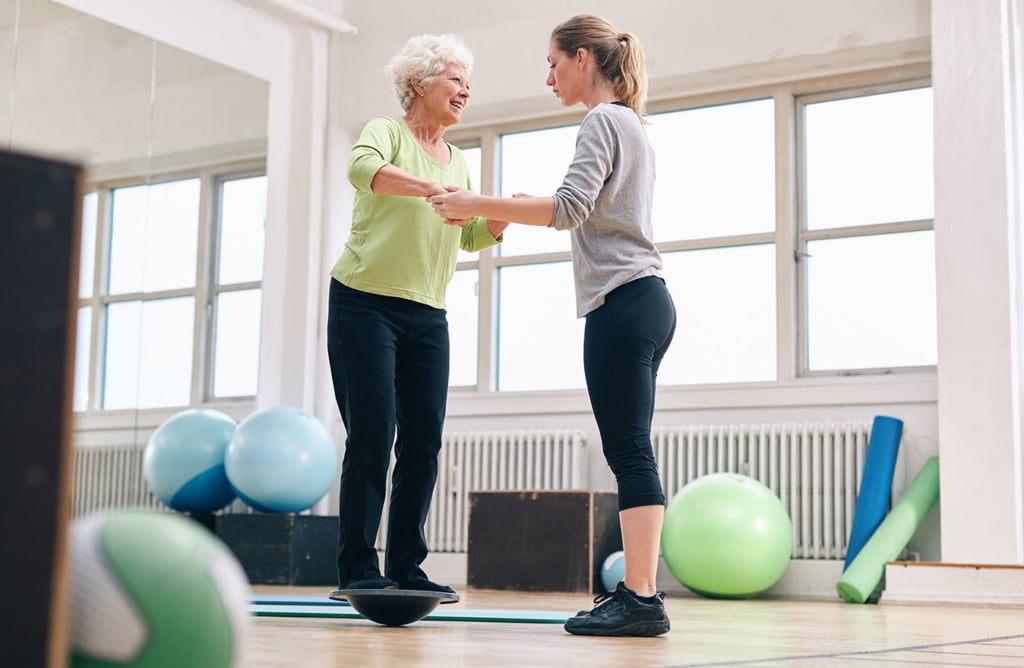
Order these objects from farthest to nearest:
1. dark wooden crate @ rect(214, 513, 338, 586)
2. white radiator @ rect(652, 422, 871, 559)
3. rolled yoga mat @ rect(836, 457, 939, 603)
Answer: dark wooden crate @ rect(214, 513, 338, 586), white radiator @ rect(652, 422, 871, 559), rolled yoga mat @ rect(836, 457, 939, 603)

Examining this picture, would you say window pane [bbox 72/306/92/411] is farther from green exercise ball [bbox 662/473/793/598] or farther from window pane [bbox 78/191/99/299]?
green exercise ball [bbox 662/473/793/598]

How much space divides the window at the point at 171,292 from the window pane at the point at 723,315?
7.56 ft

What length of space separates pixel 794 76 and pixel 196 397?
3374 mm

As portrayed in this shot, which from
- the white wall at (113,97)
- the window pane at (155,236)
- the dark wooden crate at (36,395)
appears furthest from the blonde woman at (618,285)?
the window pane at (155,236)

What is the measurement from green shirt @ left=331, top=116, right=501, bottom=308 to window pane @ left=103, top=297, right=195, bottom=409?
3.52 metres

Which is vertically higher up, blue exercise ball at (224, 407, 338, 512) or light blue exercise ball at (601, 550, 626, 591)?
blue exercise ball at (224, 407, 338, 512)

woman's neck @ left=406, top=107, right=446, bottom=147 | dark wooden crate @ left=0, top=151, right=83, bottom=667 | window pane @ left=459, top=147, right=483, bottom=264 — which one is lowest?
dark wooden crate @ left=0, top=151, right=83, bottom=667

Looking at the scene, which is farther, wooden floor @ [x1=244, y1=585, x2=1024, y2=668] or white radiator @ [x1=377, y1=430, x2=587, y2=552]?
white radiator @ [x1=377, y1=430, x2=587, y2=552]

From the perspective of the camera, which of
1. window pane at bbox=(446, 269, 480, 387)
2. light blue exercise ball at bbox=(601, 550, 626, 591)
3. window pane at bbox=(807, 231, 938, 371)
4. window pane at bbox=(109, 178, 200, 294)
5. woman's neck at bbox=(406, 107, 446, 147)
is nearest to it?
woman's neck at bbox=(406, 107, 446, 147)

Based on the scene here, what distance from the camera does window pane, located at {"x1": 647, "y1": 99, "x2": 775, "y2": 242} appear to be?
6.04 m

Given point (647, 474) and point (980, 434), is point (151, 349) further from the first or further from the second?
point (647, 474)

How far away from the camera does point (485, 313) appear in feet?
21.9

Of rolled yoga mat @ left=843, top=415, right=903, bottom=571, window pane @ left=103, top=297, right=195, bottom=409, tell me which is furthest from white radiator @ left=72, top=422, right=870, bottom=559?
window pane @ left=103, top=297, right=195, bottom=409

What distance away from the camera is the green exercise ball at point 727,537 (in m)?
4.97
